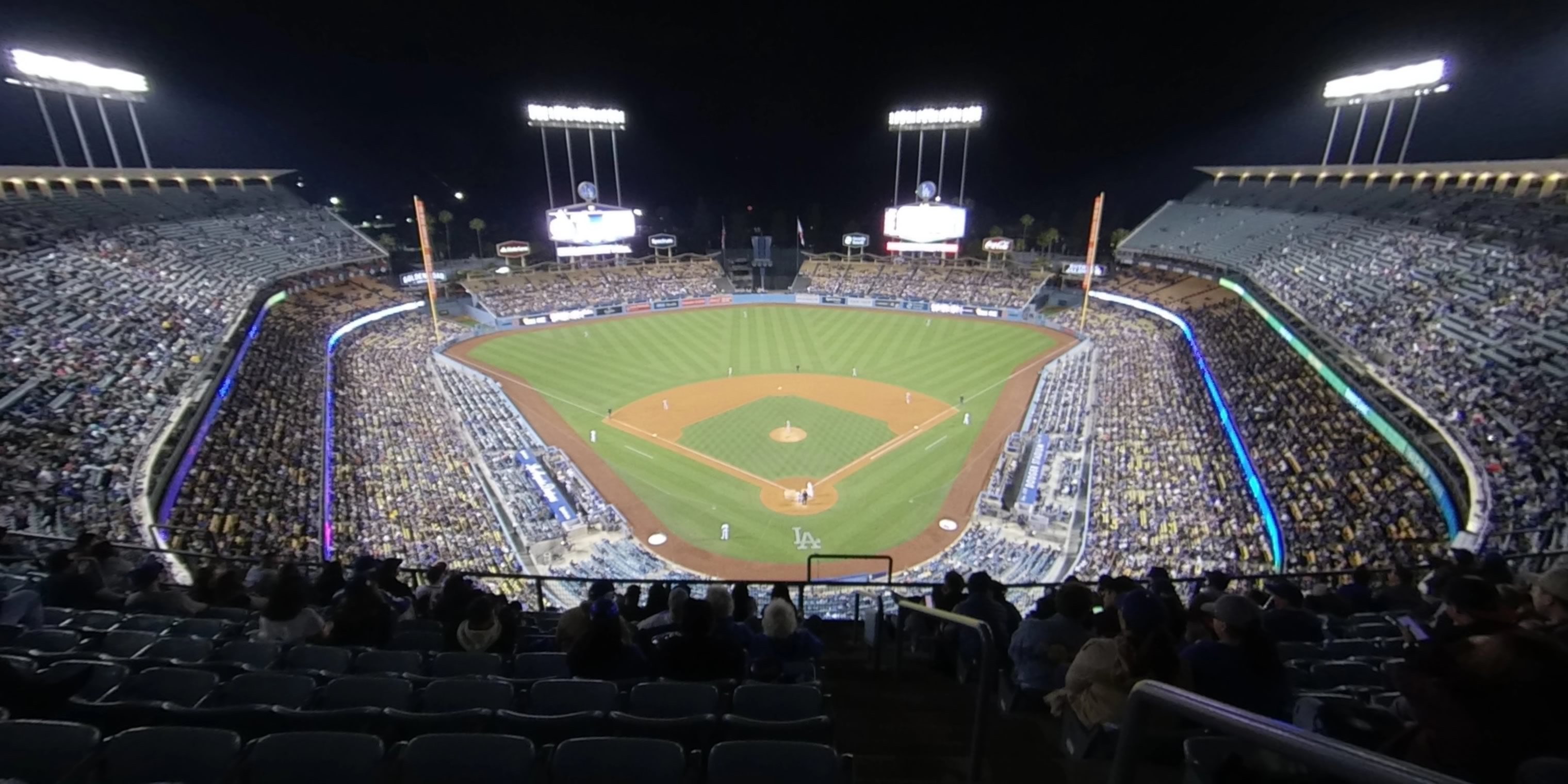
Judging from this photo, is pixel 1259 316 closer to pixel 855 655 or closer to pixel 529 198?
pixel 855 655

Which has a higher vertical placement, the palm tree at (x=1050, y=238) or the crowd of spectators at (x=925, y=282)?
the palm tree at (x=1050, y=238)

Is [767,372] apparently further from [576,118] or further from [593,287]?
[576,118]

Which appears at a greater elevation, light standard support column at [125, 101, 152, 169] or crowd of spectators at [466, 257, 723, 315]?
light standard support column at [125, 101, 152, 169]

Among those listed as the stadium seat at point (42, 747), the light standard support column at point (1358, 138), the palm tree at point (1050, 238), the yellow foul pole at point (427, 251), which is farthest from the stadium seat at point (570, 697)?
the palm tree at point (1050, 238)

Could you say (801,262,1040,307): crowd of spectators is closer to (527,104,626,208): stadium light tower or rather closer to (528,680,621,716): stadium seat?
(527,104,626,208): stadium light tower

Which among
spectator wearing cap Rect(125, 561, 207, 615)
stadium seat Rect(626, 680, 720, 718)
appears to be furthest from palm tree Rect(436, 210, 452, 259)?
stadium seat Rect(626, 680, 720, 718)

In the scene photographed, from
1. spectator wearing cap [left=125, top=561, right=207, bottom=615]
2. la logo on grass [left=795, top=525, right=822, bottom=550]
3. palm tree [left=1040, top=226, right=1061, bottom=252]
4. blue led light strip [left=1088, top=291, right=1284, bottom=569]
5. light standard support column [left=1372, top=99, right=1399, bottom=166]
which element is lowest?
la logo on grass [left=795, top=525, right=822, bottom=550]

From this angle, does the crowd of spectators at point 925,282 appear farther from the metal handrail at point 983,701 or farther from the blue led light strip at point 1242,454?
the metal handrail at point 983,701

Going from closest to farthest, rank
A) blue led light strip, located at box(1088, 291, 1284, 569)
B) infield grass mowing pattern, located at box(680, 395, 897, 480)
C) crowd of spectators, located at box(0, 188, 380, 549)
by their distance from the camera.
→ 1. crowd of spectators, located at box(0, 188, 380, 549)
2. blue led light strip, located at box(1088, 291, 1284, 569)
3. infield grass mowing pattern, located at box(680, 395, 897, 480)
